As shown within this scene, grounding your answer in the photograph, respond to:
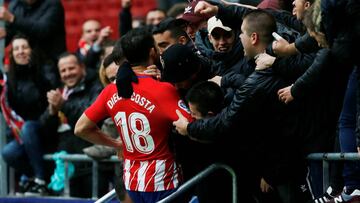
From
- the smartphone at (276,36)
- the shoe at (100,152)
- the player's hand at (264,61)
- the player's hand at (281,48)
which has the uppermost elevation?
the smartphone at (276,36)

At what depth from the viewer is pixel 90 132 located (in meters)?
8.19

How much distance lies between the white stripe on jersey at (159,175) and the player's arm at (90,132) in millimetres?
588

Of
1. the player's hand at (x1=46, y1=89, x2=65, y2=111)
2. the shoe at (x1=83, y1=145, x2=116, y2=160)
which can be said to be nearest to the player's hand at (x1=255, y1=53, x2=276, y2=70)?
the shoe at (x1=83, y1=145, x2=116, y2=160)

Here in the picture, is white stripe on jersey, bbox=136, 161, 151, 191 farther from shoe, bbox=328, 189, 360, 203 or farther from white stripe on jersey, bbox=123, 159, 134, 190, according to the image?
shoe, bbox=328, 189, 360, 203

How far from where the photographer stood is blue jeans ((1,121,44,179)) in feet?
36.1

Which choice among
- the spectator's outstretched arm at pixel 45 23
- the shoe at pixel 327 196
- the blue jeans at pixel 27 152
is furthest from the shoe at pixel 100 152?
the shoe at pixel 327 196

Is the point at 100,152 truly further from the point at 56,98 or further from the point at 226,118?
the point at 226,118

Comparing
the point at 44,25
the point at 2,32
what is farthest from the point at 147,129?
the point at 44,25

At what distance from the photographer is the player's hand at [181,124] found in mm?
7562

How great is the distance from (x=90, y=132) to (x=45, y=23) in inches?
158

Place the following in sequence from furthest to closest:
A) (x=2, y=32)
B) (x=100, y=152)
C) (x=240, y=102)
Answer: (x=2, y=32), (x=100, y=152), (x=240, y=102)

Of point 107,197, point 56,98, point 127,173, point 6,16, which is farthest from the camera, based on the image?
point 6,16

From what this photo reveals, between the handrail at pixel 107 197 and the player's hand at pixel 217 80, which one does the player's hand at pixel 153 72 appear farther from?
the handrail at pixel 107 197

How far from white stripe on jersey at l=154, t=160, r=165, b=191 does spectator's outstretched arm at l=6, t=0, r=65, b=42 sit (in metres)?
4.51
